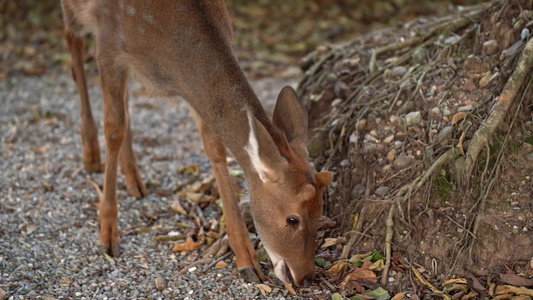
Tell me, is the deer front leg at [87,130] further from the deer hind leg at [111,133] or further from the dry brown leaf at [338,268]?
the dry brown leaf at [338,268]

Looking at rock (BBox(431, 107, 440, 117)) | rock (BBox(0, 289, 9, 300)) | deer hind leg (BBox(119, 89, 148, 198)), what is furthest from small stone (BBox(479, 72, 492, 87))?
rock (BBox(0, 289, 9, 300))

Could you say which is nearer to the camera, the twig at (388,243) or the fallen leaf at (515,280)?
the fallen leaf at (515,280)

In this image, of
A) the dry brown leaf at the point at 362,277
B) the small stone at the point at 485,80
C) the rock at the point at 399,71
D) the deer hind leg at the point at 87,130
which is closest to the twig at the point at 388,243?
the dry brown leaf at the point at 362,277

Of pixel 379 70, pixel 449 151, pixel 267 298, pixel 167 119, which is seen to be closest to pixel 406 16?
pixel 167 119

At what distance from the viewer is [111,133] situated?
15.8 ft

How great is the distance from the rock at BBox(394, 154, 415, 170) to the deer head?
2.53ft

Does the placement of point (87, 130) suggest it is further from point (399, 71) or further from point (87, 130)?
point (399, 71)

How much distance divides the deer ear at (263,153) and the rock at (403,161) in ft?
3.38

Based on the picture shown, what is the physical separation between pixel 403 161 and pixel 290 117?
878 millimetres

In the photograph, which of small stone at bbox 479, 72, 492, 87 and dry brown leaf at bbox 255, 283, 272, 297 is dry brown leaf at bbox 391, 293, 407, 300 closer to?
dry brown leaf at bbox 255, 283, 272, 297

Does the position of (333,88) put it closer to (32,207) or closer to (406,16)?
(32,207)

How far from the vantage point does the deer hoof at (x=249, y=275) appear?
169 inches

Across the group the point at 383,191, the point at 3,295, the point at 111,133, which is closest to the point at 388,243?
the point at 383,191

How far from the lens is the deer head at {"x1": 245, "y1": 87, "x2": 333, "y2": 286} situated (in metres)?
3.76
